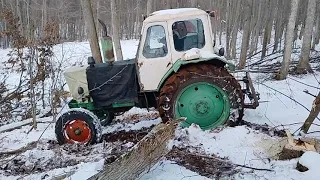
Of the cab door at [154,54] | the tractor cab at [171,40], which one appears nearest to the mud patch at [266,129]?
the tractor cab at [171,40]

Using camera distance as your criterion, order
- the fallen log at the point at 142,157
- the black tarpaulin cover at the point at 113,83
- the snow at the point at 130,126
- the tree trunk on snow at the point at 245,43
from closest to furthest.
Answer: the fallen log at the point at 142,157
the black tarpaulin cover at the point at 113,83
the snow at the point at 130,126
the tree trunk on snow at the point at 245,43

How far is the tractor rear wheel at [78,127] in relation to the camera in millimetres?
6398

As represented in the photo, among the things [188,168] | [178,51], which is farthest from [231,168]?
[178,51]

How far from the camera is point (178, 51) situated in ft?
21.1

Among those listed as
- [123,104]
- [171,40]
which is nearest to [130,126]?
[123,104]

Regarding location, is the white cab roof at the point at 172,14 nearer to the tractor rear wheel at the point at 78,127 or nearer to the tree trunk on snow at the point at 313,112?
the tractor rear wheel at the point at 78,127

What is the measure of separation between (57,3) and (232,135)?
39666mm

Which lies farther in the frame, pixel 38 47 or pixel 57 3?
pixel 57 3

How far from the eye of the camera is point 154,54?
6.48 metres

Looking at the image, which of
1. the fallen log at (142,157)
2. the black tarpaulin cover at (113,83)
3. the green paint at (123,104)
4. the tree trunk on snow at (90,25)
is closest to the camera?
the fallen log at (142,157)

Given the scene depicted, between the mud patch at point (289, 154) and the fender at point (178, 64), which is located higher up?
the fender at point (178, 64)

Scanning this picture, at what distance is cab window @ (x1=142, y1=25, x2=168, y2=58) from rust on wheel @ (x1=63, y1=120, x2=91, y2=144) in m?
1.72

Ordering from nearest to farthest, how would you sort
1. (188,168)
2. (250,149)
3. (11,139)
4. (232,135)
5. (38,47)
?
(188,168)
(250,149)
(232,135)
(11,139)
(38,47)

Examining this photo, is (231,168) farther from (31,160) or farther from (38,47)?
(38,47)
